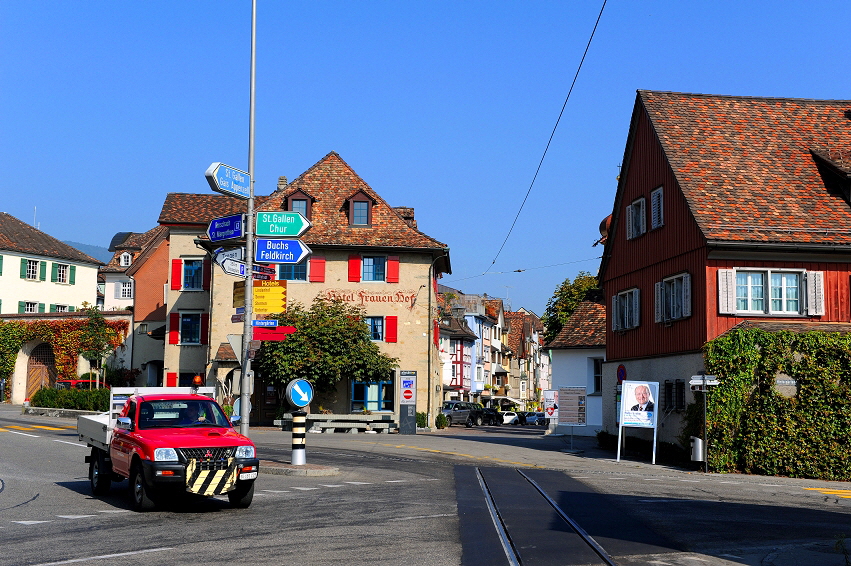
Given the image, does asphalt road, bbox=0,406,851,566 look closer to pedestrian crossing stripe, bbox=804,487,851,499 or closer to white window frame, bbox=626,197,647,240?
pedestrian crossing stripe, bbox=804,487,851,499

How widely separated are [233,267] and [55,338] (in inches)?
1533

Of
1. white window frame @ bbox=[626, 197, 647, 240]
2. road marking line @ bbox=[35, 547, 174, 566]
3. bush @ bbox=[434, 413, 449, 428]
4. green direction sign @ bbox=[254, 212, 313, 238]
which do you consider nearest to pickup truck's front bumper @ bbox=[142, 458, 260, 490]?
road marking line @ bbox=[35, 547, 174, 566]

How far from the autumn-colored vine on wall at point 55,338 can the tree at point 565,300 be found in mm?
26075

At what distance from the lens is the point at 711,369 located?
22594 mm

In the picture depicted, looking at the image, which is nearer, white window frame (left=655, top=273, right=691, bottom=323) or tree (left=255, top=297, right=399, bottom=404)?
white window frame (left=655, top=273, right=691, bottom=323)

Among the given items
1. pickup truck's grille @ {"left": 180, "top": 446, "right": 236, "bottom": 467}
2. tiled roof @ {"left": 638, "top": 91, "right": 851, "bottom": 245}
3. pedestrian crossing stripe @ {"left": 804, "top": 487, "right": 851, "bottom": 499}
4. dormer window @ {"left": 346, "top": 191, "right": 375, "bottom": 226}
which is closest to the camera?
pickup truck's grille @ {"left": 180, "top": 446, "right": 236, "bottom": 467}

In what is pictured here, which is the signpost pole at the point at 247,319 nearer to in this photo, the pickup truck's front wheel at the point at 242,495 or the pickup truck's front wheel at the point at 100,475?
the pickup truck's front wheel at the point at 100,475

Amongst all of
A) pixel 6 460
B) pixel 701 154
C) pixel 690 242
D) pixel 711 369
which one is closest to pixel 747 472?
pixel 711 369

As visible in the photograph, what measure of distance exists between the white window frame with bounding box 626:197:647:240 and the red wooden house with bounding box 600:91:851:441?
65 millimetres

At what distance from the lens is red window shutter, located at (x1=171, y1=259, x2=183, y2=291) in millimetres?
44781

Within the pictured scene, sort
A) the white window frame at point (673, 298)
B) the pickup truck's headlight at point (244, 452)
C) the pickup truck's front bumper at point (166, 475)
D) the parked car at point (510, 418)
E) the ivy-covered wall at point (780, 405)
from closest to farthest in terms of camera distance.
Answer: the pickup truck's front bumper at point (166, 475) < the pickup truck's headlight at point (244, 452) < the ivy-covered wall at point (780, 405) < the white window frame at point (673, 298) < the parked car at point (510, 418)

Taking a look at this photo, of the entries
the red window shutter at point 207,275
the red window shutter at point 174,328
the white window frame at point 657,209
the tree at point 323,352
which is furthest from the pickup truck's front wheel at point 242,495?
the red window shutter at point 174,328

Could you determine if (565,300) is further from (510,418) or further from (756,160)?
(756,160)

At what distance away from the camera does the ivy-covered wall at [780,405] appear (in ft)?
71.5
